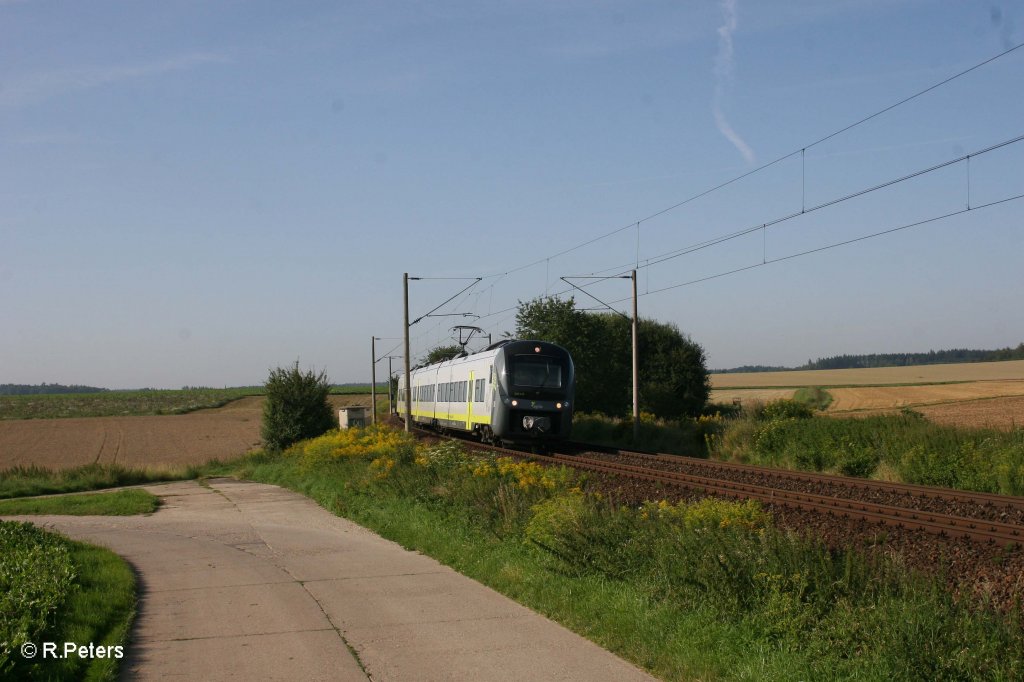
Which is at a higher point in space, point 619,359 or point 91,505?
point 619,359

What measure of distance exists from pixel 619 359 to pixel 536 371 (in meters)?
22.2

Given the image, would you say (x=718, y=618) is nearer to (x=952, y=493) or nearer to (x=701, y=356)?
(x=952, y=493)

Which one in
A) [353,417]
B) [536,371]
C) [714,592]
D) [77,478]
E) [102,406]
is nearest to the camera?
[714,592]

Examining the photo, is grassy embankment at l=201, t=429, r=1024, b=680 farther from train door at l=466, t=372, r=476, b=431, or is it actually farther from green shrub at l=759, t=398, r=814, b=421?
train door at l=466, t=372, r=476, b=431

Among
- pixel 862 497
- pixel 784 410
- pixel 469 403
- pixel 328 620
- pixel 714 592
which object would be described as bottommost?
pixel 328 620

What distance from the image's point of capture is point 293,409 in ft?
130

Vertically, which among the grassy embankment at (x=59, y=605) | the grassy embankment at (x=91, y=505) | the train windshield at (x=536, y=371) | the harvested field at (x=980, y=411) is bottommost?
the grassy embankment at (x=91, y=505)

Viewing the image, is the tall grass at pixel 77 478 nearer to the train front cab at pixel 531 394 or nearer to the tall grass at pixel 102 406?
the train front cab at pixel 531 394

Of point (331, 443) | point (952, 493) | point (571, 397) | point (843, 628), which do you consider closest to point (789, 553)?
point (843, 628)

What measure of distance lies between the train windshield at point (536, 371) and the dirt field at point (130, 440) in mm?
18122

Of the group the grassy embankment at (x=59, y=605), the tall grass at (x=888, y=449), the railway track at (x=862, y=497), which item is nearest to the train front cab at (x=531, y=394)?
the railway track at (x=862, y=497)

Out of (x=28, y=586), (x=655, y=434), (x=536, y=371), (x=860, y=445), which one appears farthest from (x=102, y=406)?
(x=28, y=586)

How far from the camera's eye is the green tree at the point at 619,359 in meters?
45.3

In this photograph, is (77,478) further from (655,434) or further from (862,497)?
(862,497)
